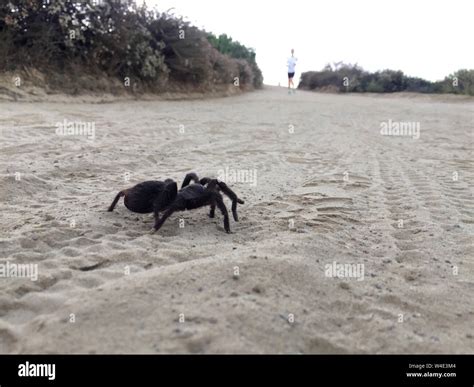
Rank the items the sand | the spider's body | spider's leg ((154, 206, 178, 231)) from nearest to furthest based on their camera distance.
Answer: the sand < spider's leg ((154, 206, 178, 231)) < the spider's body

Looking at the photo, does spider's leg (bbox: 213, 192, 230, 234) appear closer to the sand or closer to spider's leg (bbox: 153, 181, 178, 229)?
the sand

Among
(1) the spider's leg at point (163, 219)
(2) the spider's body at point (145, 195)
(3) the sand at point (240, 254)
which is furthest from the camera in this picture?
(2) the spider's body at point (145, 195)

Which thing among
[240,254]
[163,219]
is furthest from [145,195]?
[240,254]

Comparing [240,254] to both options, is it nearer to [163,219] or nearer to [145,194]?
[163,219]

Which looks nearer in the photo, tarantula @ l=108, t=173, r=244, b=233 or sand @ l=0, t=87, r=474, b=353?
sand @ l=0, t=87, r=474, b=353

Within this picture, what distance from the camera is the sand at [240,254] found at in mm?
2266

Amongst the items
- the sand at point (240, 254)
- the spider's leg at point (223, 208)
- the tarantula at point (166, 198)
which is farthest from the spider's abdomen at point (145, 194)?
the spider's leg at point (223, 208)

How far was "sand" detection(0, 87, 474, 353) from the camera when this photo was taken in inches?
89.2

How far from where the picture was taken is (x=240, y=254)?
3.14m

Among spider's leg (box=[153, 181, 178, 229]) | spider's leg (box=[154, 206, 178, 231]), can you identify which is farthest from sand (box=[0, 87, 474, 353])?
spider's leg (box=[153, 181, 178, 229])

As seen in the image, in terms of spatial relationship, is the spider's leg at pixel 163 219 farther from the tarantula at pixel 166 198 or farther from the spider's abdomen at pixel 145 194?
the spider's abdomen at pixel 145 194

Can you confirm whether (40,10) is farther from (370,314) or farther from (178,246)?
(370,314)

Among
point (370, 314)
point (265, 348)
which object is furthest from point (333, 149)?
point (265, 348)
